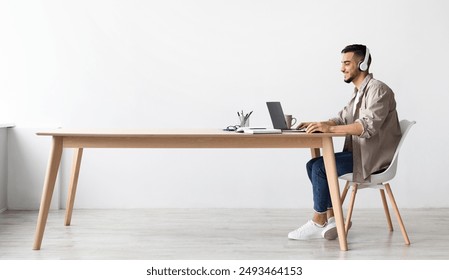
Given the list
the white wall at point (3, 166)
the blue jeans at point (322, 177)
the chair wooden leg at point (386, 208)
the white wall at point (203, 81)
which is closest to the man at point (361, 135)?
the blue jeans at point (322, 177)

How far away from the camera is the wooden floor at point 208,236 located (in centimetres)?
335

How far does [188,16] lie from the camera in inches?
197

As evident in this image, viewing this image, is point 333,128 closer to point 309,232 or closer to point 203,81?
point 309,232

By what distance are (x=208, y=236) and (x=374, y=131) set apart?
120 cm

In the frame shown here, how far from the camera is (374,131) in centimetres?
348

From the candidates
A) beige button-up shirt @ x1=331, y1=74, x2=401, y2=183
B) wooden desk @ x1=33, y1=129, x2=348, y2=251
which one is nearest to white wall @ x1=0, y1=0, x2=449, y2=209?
beige button-up shirt @ x1=331, y1=74, x2=401, y2=183

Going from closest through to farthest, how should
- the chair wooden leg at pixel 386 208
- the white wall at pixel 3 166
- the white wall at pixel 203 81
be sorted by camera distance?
1. the chair wooden leg at pixel 386 208
2. the white wall at pixel 3 166
3. the white wall at pixel 203 81

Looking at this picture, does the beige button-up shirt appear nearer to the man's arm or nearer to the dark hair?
the man's arm

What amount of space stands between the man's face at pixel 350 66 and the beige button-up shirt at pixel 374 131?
0.27 feet

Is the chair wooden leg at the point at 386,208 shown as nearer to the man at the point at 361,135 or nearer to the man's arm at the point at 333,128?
the man at the point at 361,135

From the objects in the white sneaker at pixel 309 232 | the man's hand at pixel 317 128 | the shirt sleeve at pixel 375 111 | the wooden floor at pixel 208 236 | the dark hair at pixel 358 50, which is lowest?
the wooden floor at pixel 208 236

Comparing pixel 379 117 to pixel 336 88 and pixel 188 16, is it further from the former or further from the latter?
pixel 188 16

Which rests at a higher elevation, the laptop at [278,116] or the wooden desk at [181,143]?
the laptop at [278,116]
